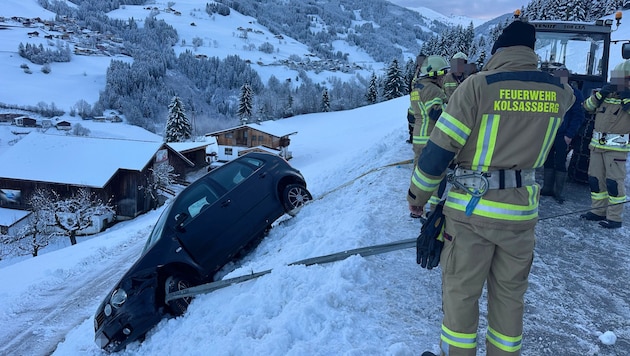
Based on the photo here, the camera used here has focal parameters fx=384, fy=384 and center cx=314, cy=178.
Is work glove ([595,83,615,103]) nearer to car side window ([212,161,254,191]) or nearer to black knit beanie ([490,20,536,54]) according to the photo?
black knit beanie ([490,20,536,54])

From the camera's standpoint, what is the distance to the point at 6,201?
105 feet

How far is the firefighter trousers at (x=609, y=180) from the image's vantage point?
5820 mm

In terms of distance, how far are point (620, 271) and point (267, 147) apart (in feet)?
148

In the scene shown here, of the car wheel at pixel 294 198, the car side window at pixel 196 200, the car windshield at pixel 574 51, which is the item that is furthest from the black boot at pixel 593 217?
the car side window at pixel 196 200

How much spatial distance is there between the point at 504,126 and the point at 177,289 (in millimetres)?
4810

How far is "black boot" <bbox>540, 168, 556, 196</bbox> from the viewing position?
724 centimetres

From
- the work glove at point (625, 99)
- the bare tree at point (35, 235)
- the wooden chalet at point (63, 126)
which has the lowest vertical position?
the bare tree at point (35, 235)

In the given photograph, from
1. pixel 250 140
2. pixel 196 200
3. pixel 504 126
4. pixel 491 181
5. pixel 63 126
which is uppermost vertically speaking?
pixel 504 126

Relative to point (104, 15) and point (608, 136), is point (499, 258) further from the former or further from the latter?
point (104, 15)

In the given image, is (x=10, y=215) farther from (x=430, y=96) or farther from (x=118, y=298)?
(x=430, y=96)

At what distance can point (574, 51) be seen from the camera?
8516mm

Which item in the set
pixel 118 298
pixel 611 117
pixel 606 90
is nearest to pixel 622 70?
pixel 606 90

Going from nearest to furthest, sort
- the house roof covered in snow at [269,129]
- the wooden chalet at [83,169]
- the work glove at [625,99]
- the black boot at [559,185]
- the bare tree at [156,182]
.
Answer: the work glove at [625,99] < the black boot at [559,185] < the wooden chalet at [83,169] < the bare tree at [156,182] < the house roof covered in snow at [269,129]

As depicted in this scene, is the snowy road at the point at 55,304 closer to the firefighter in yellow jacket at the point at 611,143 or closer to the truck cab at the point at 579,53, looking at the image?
the firefighter in yellow jacket at the point at 611,143
